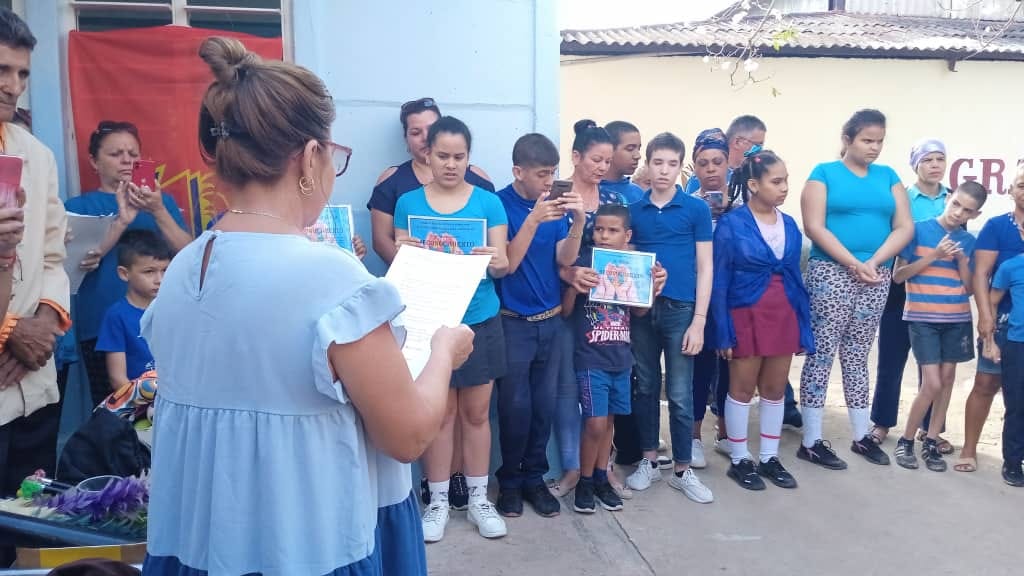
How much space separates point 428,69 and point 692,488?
8.49 ft

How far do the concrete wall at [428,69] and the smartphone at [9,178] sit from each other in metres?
1.87

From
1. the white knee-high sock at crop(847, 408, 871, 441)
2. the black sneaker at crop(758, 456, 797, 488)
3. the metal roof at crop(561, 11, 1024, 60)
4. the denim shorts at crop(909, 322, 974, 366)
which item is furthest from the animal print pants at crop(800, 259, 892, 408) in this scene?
the metal roof at crop(561, 11, 1024, 60)

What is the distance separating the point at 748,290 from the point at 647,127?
8589mm

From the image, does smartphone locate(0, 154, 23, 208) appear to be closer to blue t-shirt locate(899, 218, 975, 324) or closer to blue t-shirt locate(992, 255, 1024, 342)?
blue t-shirt locate(899, 218, 975, 324)

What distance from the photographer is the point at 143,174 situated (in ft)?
12.5

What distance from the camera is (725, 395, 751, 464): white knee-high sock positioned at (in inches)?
182

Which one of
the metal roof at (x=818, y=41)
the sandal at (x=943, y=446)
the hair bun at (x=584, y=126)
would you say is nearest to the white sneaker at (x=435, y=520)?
the hair bun at (x=584, y=126)

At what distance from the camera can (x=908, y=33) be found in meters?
14.7

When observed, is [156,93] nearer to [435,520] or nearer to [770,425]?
[435,520]

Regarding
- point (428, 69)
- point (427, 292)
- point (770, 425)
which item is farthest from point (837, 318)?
point (427, 292)

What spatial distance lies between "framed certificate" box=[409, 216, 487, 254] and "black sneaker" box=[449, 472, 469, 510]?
1.23 meters

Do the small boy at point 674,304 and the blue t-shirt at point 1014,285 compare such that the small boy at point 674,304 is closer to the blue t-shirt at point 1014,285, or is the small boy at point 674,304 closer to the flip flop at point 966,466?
the flip flop at point 966,466

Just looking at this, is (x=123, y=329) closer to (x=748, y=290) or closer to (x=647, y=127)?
(x=748, y=290)

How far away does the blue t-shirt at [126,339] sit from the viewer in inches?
136
